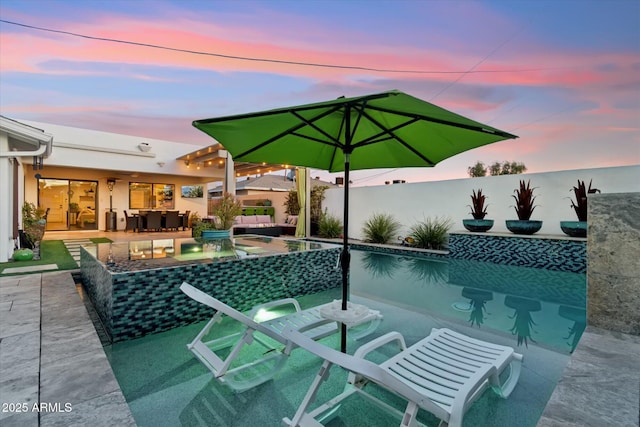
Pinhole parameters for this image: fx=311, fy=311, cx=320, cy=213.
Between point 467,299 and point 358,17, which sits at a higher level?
point 358,17

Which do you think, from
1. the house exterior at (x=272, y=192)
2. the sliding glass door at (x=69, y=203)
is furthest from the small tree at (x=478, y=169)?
the sliding glass door at (x=69, y=203)

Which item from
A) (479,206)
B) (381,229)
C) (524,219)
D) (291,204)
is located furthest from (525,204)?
(291,204)

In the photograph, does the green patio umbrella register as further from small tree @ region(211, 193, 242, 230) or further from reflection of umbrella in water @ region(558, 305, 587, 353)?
small tree @ region(211, 193, 242, 230)

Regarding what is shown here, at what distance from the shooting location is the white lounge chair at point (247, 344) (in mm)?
2299

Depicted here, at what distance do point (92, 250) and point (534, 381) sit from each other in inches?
232

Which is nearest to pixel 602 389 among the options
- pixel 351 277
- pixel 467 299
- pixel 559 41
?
pixel 467 299

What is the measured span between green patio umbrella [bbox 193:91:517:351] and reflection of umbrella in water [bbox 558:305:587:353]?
2.57m

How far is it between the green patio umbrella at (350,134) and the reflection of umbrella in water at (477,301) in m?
2.23

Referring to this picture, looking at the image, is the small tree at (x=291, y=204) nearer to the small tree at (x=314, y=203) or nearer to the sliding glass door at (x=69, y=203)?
the small tree at (x=314, y=203)

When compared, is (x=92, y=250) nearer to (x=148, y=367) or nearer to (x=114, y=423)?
(x=148, y=367)

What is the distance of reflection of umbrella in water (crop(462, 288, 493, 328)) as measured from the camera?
13.6ft

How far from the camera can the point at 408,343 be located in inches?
130

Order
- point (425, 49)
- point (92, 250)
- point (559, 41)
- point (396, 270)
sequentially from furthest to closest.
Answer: point (425, 49), point (559, 41), point (396, 270), point (92, 250)

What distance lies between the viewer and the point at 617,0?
7707mm
